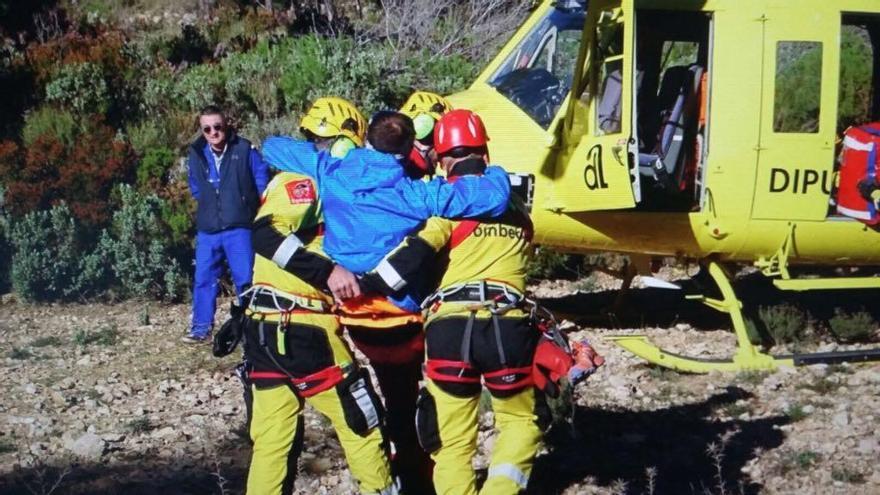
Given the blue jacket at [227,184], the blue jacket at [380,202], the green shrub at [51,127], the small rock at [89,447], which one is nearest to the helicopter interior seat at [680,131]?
the blue jacket at [227,184]

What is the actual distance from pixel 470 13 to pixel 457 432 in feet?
45.2

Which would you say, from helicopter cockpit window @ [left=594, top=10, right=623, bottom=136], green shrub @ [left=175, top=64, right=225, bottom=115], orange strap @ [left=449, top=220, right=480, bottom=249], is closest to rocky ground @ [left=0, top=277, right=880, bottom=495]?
orange strap @ [left=449, top=220, right=480, bottom=249]

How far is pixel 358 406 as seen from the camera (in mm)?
5254

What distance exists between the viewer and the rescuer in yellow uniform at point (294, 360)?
17.3ft

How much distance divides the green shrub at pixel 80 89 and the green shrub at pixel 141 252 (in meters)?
2.16

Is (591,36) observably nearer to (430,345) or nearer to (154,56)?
(430,345)

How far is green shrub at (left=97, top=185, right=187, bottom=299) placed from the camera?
11453 millimetres

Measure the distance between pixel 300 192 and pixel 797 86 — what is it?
15.2 ft

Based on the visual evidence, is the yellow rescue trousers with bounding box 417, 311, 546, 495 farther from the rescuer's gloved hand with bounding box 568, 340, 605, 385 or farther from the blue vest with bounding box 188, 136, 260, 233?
the blue vest with bounding box 188, 136, 260, 233

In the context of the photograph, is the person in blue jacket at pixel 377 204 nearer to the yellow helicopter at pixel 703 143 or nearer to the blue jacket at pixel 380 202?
the blue jacket at pixel 380 202

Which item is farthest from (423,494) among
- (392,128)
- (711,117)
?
→ (711,117)

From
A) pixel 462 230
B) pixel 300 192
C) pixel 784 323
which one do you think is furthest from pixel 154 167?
pixel 462 230

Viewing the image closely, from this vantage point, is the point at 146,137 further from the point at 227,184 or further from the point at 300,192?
the point at 300,192

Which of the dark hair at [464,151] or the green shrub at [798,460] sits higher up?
the dark hair at [464,151]
